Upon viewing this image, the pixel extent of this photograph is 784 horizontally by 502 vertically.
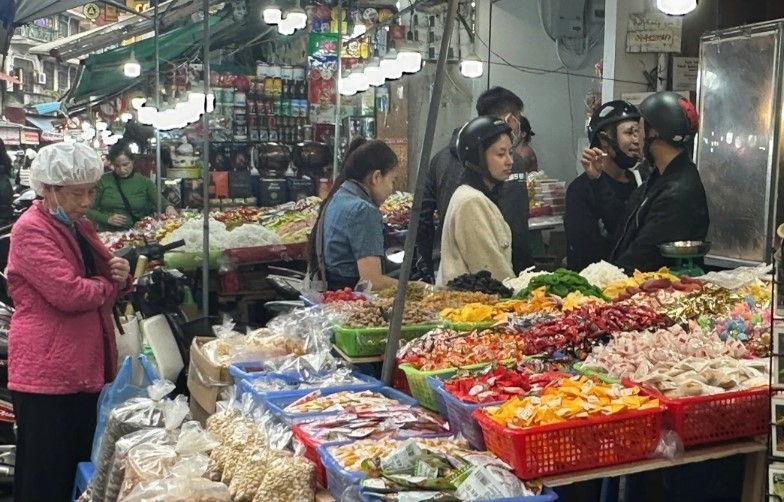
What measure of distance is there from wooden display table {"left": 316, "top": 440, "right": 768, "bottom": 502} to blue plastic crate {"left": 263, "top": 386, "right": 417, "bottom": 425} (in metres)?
0.40

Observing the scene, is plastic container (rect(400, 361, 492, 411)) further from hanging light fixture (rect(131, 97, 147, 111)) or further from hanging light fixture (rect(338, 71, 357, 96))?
hanging light fixture (rect(131, 97, 147, 111))

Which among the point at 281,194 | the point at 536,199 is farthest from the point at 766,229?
the point at 281,194

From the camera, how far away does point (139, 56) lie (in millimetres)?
11961

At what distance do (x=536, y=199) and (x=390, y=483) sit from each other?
7.72m

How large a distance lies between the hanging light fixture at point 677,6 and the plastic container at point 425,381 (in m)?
4.47

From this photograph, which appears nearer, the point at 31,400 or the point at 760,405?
the point at 760,405

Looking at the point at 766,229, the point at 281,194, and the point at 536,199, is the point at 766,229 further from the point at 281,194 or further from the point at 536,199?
the point at 281,194

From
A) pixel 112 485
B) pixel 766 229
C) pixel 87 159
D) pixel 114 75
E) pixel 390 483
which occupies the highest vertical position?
pixel 114 75

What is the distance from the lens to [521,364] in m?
3.34

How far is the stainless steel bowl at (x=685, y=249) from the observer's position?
5051 millimetres

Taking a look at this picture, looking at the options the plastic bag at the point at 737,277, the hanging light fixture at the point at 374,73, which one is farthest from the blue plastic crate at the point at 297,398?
the hanging light fixture at the point at 374,73

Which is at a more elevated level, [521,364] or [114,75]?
[114,75]

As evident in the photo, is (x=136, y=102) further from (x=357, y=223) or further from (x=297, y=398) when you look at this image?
(x=297, y=398)

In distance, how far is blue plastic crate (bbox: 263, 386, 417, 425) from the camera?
3.16 m
